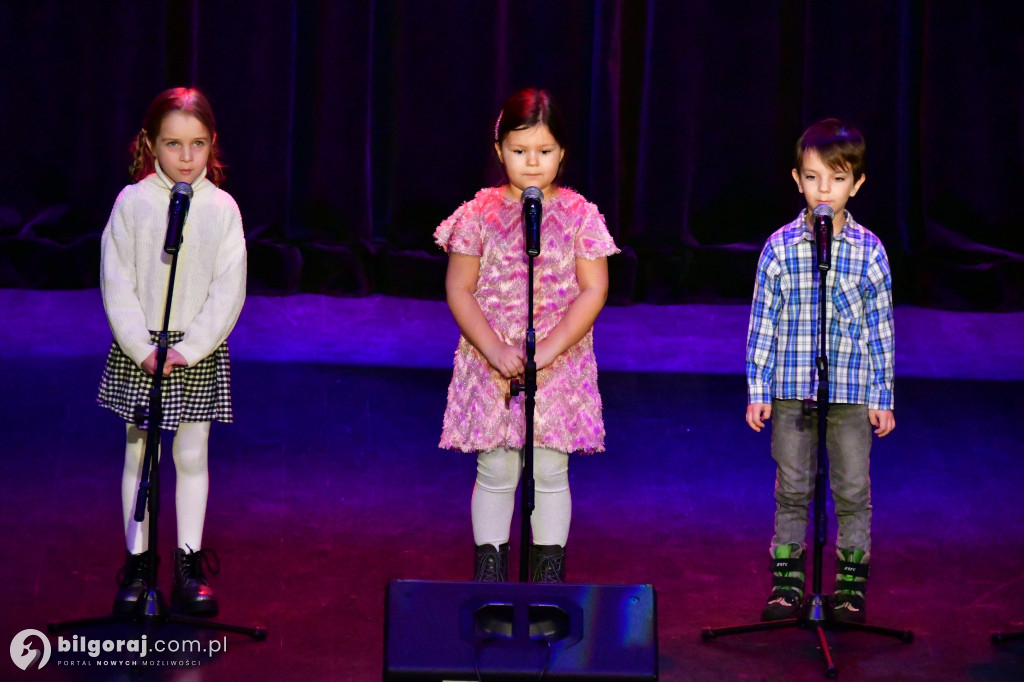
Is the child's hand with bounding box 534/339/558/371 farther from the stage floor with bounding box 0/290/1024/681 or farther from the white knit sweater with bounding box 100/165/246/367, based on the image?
the white knit sweater with bounding box 100/165/246/367

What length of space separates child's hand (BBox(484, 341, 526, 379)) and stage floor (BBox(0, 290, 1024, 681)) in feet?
1.85

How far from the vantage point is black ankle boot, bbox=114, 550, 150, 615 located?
322 cm

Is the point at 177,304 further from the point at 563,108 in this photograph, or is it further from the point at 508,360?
the point at 563,108

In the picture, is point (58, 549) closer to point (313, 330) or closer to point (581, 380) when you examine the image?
point (581, 380)

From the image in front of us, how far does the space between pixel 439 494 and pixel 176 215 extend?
1.68 metres

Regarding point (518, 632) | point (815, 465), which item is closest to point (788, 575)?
point (815, 465)

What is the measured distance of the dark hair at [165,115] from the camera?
3.25 metres

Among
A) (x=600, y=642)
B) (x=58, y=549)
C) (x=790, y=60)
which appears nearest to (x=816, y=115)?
(x=790, y=60)

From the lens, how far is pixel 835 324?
10.8 ft

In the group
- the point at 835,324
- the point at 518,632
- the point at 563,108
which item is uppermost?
the point at 563,108

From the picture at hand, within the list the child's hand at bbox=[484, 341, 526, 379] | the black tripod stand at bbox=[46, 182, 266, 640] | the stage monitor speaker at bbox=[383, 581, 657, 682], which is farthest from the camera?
the child's hand at bbox=[484, 341, 526, 379]

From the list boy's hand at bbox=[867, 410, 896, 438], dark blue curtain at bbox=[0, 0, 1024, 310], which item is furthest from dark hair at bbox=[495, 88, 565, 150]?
dark blue curtain at bbox=[0, 0, 1024, 310]

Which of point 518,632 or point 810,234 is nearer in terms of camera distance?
point 518,632

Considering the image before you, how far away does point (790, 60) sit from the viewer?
6.64 meters
